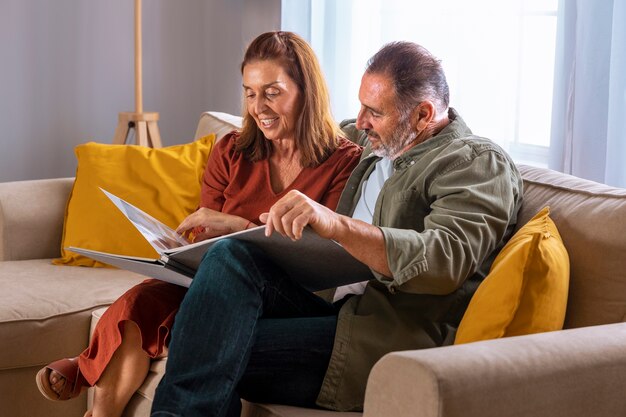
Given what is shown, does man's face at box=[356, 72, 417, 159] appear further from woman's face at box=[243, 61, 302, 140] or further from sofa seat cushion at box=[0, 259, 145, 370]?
sofa seat cushion at box=[0, 259, 145, 370]

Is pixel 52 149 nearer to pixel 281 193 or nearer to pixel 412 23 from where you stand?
pixel 412 23

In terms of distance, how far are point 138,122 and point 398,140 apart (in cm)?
209

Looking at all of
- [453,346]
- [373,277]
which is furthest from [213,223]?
[453,346]

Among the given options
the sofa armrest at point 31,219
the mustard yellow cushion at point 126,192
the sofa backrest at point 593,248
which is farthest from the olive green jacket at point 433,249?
the sofa armrest at point 31,219

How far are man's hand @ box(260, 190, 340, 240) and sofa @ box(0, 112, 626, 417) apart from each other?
310 millimetres

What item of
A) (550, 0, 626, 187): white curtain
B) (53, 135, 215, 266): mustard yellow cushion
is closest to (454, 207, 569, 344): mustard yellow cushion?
(550, 0, 626, 187): white curtain

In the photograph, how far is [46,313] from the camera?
240 cm

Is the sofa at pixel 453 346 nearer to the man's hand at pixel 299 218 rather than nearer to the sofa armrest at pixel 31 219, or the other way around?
the sofa armrest at pixel 31 219

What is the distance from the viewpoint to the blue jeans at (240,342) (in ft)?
5.60

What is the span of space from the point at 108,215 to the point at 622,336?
171 centimetres

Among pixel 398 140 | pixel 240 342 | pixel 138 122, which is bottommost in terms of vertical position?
pixel 240 342

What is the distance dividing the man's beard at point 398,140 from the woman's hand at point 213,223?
0.43 m

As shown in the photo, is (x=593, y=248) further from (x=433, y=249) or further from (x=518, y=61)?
(x=518, y=61)

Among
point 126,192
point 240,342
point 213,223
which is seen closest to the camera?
point 240,342
